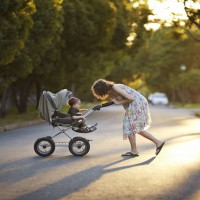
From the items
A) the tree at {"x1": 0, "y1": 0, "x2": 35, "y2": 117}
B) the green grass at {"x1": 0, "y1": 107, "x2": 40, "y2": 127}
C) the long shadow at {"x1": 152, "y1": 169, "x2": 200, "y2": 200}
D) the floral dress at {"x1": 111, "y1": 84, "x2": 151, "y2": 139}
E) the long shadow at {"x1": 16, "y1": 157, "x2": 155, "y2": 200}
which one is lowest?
the long shadow at {"x1": 152, "y1": 169, "x2": 200, "y2": 200}

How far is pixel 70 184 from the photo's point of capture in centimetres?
849

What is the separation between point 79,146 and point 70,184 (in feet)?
12.2

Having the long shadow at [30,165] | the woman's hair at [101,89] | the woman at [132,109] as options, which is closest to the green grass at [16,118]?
the long shadow at [30,165]

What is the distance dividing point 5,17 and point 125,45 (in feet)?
58.2

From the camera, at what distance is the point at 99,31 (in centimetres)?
3453

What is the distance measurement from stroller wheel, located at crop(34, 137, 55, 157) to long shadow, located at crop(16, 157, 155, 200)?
1885 millimetres

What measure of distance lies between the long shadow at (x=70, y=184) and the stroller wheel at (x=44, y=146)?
1885mm

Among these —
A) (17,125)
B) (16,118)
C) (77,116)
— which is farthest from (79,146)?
(16,118)

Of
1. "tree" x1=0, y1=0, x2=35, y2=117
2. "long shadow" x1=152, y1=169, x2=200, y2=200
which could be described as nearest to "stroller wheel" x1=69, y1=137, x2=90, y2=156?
"long shadow" x1=152, y1=169, x2=200, y2=200

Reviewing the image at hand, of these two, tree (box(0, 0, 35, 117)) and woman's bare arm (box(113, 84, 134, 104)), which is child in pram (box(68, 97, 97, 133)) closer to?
woman's bare arm (box(113, 84, 134, 104))

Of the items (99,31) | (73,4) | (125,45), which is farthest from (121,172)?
(125,45)

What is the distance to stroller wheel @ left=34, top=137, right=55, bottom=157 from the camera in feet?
39.7

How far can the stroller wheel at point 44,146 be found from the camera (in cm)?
1210

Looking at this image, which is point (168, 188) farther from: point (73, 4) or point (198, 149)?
point (73, 4)
